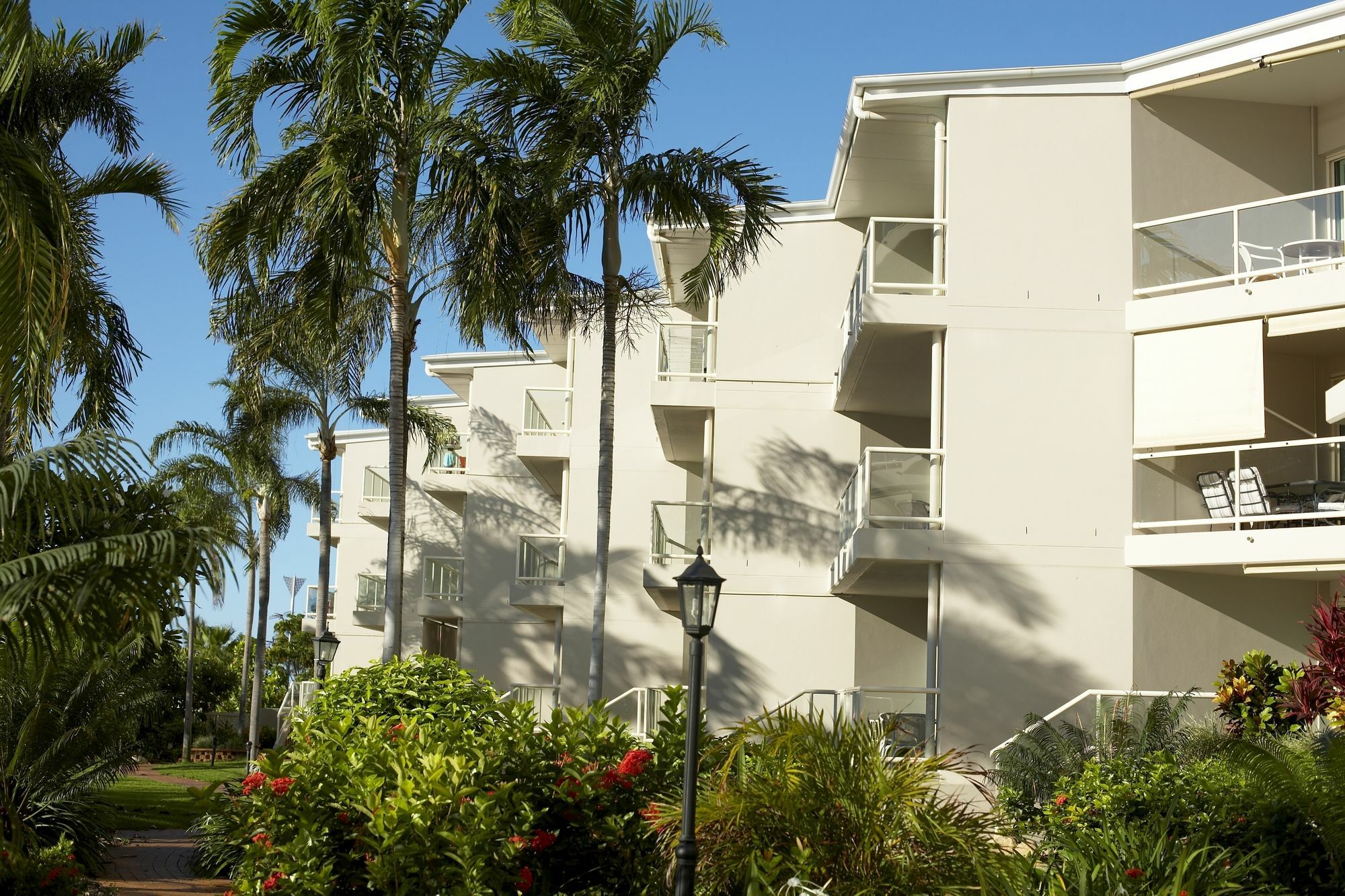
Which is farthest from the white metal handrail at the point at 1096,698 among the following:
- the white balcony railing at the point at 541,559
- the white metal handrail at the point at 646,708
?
the white balcony railing at the point at 541,559

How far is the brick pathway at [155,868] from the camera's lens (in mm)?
14203

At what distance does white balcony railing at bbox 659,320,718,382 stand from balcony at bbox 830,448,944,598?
5.21m

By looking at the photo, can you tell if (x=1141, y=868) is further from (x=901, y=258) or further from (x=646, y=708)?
(x=646, y=708)

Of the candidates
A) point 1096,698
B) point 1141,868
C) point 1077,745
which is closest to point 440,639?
point 1096,698

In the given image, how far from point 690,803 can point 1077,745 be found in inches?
294

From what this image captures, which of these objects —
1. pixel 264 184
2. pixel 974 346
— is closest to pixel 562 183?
pixel 264 184

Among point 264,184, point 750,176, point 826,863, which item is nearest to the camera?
point 826,863

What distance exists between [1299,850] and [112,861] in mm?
12754

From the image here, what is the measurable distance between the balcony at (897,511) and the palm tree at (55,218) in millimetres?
8900

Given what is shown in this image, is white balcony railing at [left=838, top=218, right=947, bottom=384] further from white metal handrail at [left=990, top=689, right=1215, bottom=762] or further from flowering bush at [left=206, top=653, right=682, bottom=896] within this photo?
flowering bush at [left=206, top=653, right=682, bottom=896]

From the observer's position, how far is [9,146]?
33.9 ft

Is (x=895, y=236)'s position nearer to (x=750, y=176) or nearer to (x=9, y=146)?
(x=750, y=176)

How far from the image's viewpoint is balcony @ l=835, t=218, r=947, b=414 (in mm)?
17109

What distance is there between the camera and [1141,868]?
7.84 m
